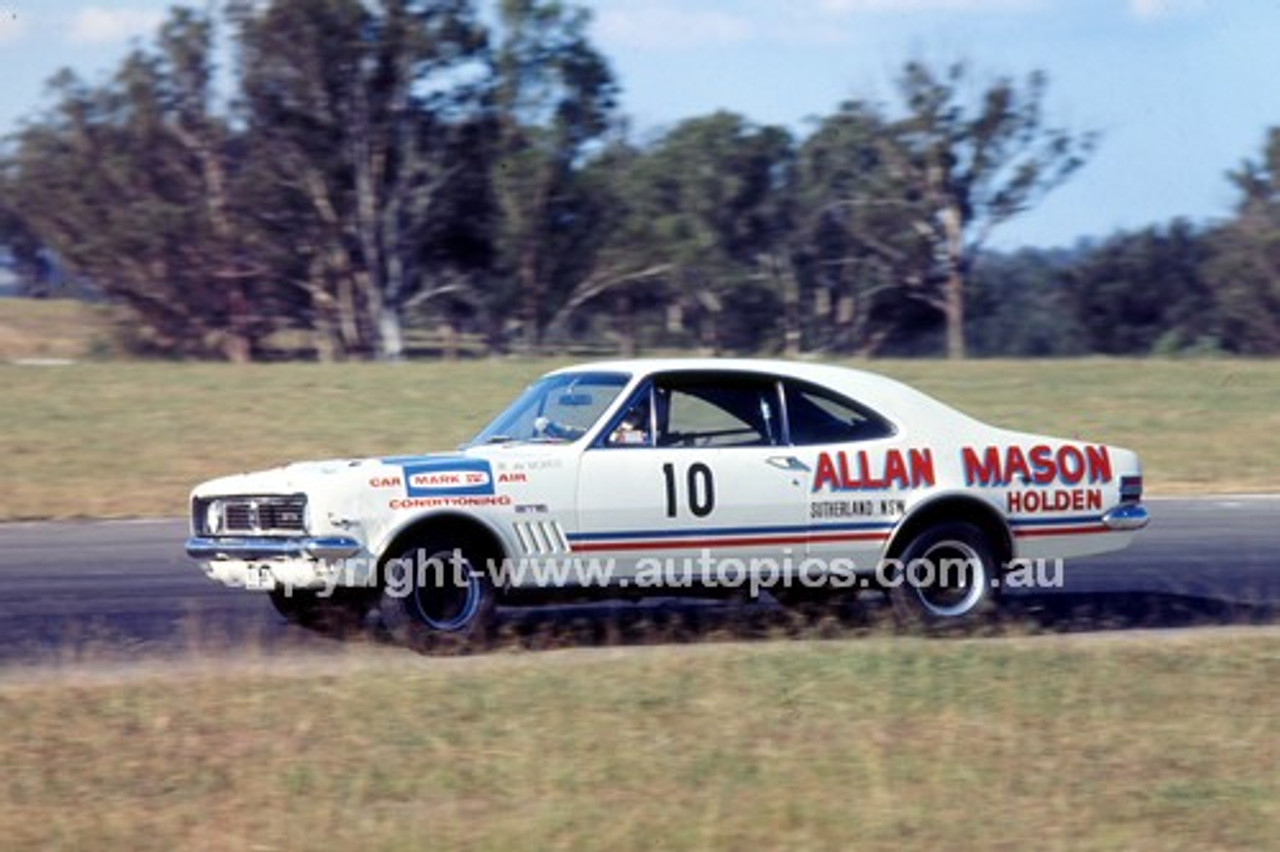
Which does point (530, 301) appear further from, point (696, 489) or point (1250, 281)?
point (696, 489)

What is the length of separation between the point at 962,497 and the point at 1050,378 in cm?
2216

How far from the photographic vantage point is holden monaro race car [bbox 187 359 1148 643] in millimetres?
9992

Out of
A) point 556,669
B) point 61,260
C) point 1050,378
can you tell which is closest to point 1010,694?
point 556,669

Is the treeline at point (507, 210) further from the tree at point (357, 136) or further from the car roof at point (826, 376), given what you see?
the car roof at point (826, 376)

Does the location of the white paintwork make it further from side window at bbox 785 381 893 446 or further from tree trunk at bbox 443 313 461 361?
tree trunk at bbox 443 313 461 361

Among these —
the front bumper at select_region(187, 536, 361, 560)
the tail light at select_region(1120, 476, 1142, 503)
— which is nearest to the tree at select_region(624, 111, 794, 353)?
the tail light at select_region(1120, 476, 1142, 503)

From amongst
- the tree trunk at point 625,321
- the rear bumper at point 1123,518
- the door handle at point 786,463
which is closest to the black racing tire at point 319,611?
the door handle at point 786,463

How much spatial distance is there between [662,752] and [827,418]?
3.69m

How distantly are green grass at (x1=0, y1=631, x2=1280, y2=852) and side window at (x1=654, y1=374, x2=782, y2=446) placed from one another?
51.8 inches

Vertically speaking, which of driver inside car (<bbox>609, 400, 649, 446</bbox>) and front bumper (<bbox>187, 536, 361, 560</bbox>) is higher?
driver inside car (<bbox>609, 400, 649, 446</bbox>)

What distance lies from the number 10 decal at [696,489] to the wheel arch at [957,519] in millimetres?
1048

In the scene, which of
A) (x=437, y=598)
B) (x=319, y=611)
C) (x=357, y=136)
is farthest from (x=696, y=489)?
(x=357, y=136)

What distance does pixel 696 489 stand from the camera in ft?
33.9

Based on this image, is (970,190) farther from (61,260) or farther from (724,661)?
(724,661)
